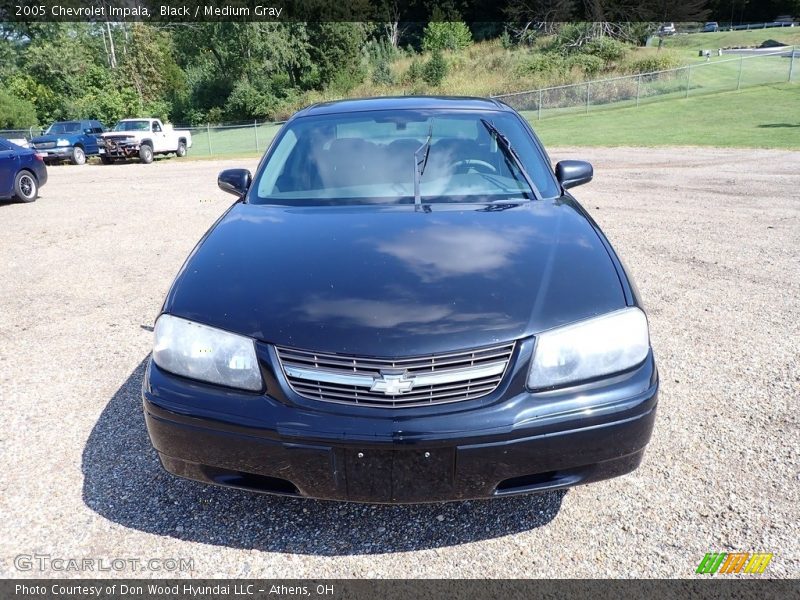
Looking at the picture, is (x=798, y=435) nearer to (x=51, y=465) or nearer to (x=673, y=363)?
(x=673, y=363)

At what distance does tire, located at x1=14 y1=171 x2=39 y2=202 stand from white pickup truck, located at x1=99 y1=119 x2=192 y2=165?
11904mm

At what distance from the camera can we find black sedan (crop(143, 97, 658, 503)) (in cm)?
194

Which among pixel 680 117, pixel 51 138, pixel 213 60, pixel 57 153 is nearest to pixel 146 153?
pixel 57 153

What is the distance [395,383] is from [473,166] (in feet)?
5.93

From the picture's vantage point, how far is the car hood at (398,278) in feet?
6.65

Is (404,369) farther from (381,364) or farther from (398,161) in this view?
(398,161)

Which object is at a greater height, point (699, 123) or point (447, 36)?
point (447, 36)

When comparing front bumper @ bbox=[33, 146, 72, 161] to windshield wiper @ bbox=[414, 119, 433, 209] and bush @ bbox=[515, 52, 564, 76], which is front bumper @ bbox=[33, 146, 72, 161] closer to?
windshield wiper @ bbox=[414, 119, 433, 209]

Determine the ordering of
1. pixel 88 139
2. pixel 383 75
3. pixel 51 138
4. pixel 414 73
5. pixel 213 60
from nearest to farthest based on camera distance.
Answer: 1. pixel 51 138
2. pixel 88 139
3. pixel 414 73
4. pixel 383 75
5. pixel 213 60

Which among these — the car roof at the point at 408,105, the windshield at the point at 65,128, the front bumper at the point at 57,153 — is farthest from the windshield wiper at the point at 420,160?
the windshield at the point at 65,128

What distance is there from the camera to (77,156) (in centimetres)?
2359

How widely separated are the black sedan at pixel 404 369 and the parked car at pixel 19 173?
35.5ft

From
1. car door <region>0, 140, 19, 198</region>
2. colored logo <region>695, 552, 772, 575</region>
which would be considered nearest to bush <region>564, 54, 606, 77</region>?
car door <region>0, 140, 19, 198</region>

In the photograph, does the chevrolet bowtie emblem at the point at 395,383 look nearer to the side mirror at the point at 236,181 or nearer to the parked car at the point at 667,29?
the side mirror at the point at 236,181
